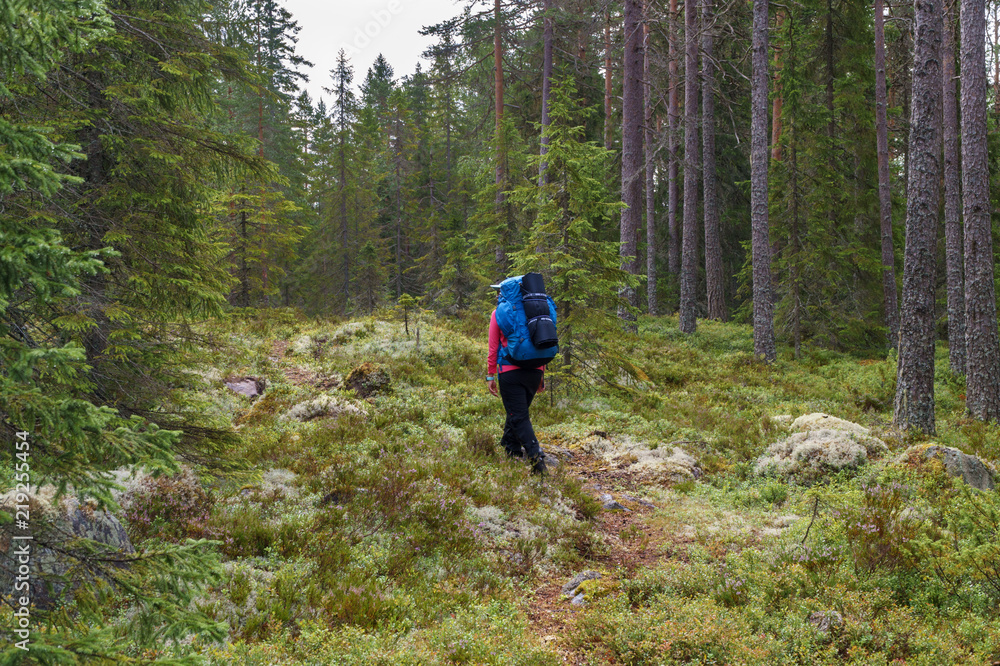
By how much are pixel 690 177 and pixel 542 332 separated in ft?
52.8

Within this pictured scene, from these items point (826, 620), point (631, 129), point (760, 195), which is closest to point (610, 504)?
point (826, 620)

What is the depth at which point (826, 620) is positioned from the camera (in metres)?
4.36

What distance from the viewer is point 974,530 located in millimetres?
5191

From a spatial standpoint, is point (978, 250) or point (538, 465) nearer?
point (538, 465)

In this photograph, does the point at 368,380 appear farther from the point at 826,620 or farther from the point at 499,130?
the point at 499,130

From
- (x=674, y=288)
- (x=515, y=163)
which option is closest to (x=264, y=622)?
(x=515, y=163)

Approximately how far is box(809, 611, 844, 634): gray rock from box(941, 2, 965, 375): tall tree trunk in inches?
462

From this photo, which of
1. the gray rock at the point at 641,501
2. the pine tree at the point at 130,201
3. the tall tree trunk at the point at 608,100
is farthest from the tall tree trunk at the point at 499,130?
the gray rock at the point at 641,501

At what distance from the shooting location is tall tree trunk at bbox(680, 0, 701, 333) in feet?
67.4

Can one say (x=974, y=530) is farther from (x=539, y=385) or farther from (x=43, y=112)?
(x=43, y=112)

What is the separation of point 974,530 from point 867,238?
20333 millimetres

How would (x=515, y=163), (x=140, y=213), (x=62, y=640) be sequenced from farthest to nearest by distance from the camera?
(x=515, y=163)
(x=140, y=213)
(x=62, y=640)

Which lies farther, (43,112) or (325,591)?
(43,112)

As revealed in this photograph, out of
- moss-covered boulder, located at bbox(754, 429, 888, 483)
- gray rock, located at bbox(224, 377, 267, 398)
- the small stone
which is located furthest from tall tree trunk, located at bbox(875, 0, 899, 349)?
gray rock, located at bbox(224, 377, 267, 398)
